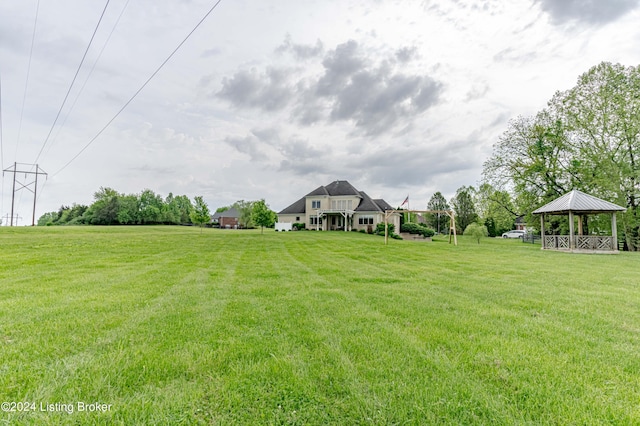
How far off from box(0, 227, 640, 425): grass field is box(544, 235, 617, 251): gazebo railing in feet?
52.7

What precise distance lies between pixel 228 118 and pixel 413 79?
1258cm

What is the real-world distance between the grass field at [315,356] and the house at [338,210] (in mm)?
30075

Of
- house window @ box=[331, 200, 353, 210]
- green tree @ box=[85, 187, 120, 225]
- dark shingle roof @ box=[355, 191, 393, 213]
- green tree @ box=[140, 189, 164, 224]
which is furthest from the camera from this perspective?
green tree @ box=[140, 189, 164, 224]

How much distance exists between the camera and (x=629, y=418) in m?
2.03

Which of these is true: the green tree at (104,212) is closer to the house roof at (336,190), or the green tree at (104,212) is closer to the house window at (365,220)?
the house roof at (336,190)

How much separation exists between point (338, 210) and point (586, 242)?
78.5ft

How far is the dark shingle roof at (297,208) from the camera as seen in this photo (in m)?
40.5

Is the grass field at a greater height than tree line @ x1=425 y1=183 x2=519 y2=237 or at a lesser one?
lesser

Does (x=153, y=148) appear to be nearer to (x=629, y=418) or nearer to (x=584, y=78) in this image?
(x=629, y=418)

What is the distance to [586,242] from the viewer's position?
59.3ft

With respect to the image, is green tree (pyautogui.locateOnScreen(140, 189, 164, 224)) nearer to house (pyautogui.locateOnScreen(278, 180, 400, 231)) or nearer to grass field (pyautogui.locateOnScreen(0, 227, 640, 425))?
house (pyautogui.locateOnScreen(278, 180, 400, 231))

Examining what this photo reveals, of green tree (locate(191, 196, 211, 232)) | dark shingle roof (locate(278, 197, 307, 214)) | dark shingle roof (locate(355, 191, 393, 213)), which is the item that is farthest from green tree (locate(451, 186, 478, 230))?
green tree (locate(191, 196, 211, 232))

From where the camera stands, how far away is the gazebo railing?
57.0ft

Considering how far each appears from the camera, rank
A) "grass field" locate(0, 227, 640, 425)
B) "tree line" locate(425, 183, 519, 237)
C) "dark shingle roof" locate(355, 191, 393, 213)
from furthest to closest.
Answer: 1. "dark shingle roof" locate(355, 191, 393, 213)
2. "tree line" locate(425, 183, 519, 237)
3. "grass field" locate(0, 227, 640, 425)
